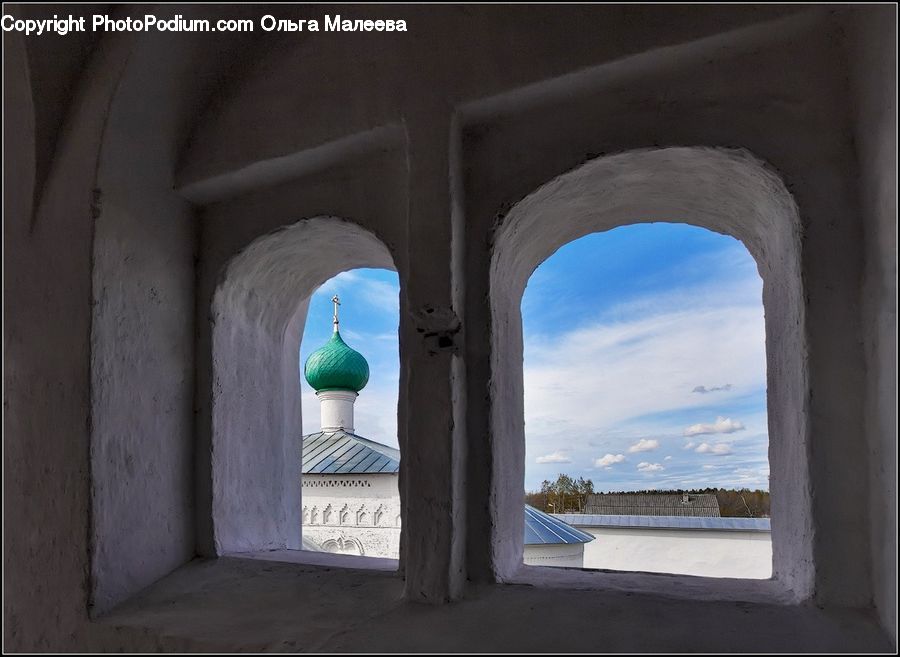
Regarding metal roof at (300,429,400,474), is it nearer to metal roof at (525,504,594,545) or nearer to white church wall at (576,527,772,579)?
metal roof at (525,504,594,545)

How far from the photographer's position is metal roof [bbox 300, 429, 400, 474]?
797 centimetres

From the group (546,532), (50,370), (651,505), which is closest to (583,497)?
(651,505)

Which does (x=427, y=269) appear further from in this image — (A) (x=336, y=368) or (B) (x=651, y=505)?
(B) (x=651, y=505)

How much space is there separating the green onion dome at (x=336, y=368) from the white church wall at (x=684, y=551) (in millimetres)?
4094

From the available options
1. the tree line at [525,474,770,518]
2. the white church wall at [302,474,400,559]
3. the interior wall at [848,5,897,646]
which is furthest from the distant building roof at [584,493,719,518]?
the interior wall at [848,5,897,646]

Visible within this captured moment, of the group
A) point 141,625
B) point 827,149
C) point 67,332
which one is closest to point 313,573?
point 141,625

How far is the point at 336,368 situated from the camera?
8.91m

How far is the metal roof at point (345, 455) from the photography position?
7969 millimetres

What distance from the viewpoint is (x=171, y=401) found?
328 cm

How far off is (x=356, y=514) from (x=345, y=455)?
3.06 ft

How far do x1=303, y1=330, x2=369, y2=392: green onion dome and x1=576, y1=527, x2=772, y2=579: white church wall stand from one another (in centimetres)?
409

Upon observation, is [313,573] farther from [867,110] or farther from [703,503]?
[703,503]

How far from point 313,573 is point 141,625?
71 centimetres

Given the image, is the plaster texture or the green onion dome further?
the green onion dome
